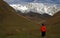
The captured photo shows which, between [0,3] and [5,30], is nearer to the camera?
[5,30]

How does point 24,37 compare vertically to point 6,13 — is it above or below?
below

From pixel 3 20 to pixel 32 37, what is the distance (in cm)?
2344

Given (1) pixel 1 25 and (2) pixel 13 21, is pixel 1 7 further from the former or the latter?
(1) pixel 1 25

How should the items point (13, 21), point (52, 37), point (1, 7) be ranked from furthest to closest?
point (1, 7) → point (13, 21) → point (52, 37)

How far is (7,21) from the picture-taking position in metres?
68.4

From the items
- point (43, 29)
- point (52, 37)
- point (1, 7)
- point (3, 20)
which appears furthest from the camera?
point (1, 7)

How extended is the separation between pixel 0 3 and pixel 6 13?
668 centimetres

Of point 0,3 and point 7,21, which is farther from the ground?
point 0,3

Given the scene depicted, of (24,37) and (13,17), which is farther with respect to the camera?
(13,17)

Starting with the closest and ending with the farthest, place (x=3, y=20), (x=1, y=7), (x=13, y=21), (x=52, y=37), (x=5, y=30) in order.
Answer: (x=52, y=37) → (x=5, y=30) → (x=3, y=20) → (x=13, y=21) → (x=1, y=7)

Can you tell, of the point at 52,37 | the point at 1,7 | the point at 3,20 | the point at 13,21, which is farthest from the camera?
the point at 1,7

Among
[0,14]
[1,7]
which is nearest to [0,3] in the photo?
[1,7]

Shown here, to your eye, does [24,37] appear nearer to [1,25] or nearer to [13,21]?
[1,25]

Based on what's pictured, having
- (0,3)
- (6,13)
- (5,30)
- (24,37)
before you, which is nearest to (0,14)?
(6,13)
